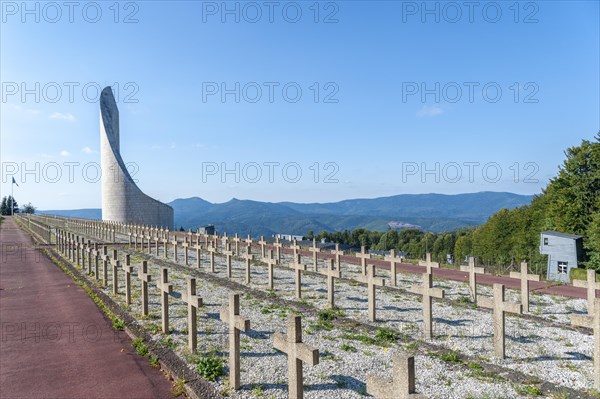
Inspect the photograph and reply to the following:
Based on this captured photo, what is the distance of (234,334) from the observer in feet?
19.0

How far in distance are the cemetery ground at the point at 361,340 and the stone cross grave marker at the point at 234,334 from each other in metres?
0.03

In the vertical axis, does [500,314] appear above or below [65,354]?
above

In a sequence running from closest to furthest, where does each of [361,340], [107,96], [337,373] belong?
[337,373], [361,340], [107,96]

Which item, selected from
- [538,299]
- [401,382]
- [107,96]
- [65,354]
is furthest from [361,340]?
[107,96]

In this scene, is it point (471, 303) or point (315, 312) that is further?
point (471, 303)

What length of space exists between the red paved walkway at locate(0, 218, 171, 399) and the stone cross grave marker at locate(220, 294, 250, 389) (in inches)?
35.0

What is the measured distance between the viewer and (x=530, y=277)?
1010 centimetres

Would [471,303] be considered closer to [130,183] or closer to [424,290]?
[424,290]

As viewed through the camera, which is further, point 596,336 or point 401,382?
point 596,336

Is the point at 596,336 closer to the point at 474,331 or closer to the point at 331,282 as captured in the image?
the point at 474,331

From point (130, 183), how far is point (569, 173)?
49.6 m

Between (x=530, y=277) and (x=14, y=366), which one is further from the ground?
(x=530, y=277)

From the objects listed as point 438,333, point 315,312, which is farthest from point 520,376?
point 315,312

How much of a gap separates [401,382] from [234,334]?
9.91ft
